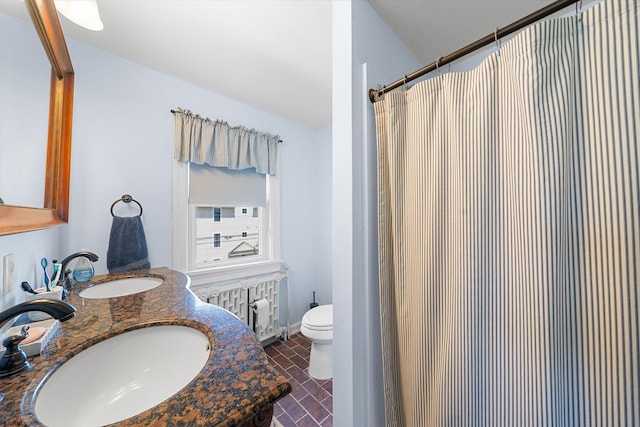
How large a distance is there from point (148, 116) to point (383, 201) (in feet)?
5.89

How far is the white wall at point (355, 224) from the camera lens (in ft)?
3.21

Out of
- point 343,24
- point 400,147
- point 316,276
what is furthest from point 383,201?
point 316,276

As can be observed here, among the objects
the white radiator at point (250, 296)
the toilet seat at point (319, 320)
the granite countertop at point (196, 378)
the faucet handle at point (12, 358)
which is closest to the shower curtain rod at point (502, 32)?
the granite countertop at point (196, 378)

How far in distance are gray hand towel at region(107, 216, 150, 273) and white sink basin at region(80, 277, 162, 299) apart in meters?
0.20

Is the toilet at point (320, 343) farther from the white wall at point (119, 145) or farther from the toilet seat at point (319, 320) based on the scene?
the white wall at point (119, 145)

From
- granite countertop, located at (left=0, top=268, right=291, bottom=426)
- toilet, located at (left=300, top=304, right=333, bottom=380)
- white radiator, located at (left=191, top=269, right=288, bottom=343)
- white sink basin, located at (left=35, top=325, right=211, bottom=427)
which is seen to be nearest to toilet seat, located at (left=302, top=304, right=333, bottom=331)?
toilet, located at (left=300, top=304, right=333, bottom=380)

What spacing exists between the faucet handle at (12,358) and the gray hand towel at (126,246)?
1074 millimetres

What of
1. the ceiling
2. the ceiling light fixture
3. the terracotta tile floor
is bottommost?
the terracotta tile floor

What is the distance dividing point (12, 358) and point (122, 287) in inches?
35.3

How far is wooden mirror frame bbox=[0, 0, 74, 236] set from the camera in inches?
29.4

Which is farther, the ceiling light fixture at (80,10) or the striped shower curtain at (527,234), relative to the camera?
the ceiling light fixture at (80,10)

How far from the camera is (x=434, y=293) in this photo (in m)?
0.85

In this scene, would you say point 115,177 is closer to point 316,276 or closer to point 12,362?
point 12,362

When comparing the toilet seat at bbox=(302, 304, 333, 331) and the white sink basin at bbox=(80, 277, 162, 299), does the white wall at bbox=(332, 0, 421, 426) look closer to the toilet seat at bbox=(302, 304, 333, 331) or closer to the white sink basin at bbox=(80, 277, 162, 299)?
the toilet seat at bbox=(302, 304, 333, 331)
